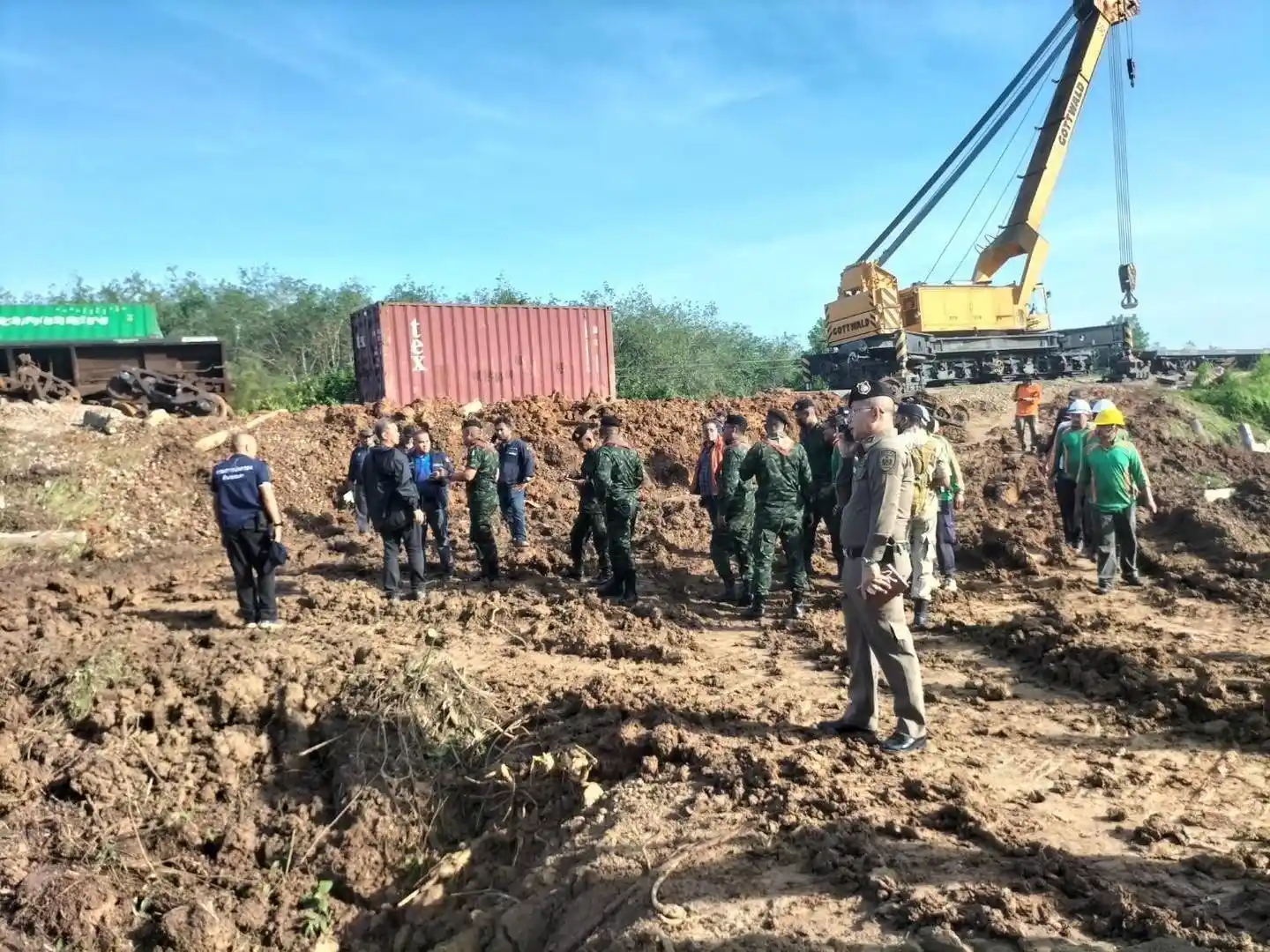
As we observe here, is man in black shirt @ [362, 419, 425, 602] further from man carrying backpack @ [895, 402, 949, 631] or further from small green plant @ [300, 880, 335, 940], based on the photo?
man carrying backpack @ [895, 402, 949, 631]

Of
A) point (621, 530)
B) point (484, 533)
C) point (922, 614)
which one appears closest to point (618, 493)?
point (621, 530)

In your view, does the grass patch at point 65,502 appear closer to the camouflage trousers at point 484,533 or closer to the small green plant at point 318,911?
the camouflage trousers at point 484,533

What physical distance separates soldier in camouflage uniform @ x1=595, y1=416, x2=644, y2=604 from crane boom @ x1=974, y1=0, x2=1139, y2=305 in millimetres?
17192

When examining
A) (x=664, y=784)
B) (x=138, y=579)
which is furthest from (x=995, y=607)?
(x=138, y=579)

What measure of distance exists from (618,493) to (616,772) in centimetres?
359

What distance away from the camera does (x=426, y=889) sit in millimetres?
4473

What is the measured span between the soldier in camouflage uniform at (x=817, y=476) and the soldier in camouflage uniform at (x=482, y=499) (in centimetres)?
299

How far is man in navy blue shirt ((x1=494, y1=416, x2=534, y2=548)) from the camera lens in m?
10.6

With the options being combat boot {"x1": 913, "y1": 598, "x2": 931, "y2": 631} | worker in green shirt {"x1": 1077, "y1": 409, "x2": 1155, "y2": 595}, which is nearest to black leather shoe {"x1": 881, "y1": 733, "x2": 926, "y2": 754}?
combat boot {"x1": 913, "y1": 598, "x2": 931, "y2": 631}

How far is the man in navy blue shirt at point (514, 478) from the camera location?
10609 millimetres

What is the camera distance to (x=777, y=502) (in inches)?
294

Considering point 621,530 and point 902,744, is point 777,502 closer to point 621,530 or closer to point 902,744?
point 621,530

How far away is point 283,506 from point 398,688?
315 inches

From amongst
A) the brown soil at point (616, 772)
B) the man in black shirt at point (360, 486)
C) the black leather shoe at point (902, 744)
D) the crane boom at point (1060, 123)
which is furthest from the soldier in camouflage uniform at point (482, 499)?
the crane boom at point (1060, 123)
